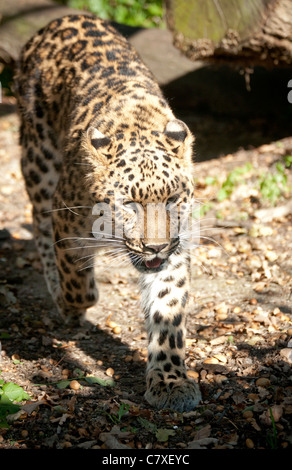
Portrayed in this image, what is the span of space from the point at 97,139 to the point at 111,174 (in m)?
0.33

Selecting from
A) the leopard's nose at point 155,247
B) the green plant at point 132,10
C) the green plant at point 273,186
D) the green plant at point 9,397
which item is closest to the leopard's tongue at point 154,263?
the leopard's nose at point 155,247

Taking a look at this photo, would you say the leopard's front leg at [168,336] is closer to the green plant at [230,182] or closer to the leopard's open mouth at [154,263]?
the leopard's open mouth at [154,263]

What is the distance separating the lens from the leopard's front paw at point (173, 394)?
502 centimetres

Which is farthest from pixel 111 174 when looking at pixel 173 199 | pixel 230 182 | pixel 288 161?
pixel 288 161

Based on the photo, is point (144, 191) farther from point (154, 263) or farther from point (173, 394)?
point (173, 394)

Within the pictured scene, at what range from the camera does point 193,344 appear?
6.14 metres

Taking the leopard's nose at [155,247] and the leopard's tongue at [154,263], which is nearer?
the leopard's nose at [155,247]

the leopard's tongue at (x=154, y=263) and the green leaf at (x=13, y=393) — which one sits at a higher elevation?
the leopard's tongue at (x=154, y=263)

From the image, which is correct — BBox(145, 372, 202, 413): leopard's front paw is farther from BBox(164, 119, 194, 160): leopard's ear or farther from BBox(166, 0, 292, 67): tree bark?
BBox(166, 0, 292, 67): tree bark

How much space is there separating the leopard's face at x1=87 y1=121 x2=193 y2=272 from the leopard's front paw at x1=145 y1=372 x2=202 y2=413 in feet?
3.07

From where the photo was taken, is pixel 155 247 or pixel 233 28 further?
pixel 233 28

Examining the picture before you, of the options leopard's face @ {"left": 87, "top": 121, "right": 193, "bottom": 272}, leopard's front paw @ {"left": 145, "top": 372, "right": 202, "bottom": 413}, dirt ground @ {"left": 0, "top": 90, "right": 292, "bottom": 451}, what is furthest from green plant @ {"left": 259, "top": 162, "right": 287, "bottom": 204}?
leopard's front paw @ {"left": 145, "top": 372, "right": 202, "bottom": 413}
